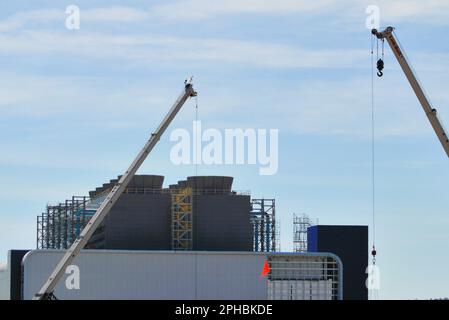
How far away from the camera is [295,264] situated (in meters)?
105

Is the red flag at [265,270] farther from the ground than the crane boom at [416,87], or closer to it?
closer to it

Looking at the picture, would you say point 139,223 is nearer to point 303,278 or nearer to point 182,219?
point 182,219

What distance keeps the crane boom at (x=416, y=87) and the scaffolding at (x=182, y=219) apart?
160 ft

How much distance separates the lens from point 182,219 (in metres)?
127

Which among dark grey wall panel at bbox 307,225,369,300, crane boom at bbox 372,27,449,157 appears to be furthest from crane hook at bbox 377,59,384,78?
dark grey wall panel at bbox 307,225,369,300

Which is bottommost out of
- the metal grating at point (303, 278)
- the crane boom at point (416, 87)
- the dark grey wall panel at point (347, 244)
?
the metal grating at point (303, 278)

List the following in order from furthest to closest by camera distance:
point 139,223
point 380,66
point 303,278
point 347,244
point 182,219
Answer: point 182,219 < point 139,223 < point 347,244 < point 303,278 < point 380,66

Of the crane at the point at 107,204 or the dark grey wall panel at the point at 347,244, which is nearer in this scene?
the crane at the point at 107,204

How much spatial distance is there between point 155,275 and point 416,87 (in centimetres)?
3009

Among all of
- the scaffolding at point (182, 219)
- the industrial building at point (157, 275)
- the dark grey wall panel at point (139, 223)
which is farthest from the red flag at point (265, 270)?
the dark grey wall panel at point (139, 223)

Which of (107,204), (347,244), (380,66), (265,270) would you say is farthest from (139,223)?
(380,66)

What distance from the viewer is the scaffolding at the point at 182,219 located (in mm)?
126438

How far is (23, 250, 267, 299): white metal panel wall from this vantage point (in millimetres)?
94375

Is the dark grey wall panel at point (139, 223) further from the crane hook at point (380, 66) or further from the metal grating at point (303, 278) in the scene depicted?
the crane hook at point (380, 66)
